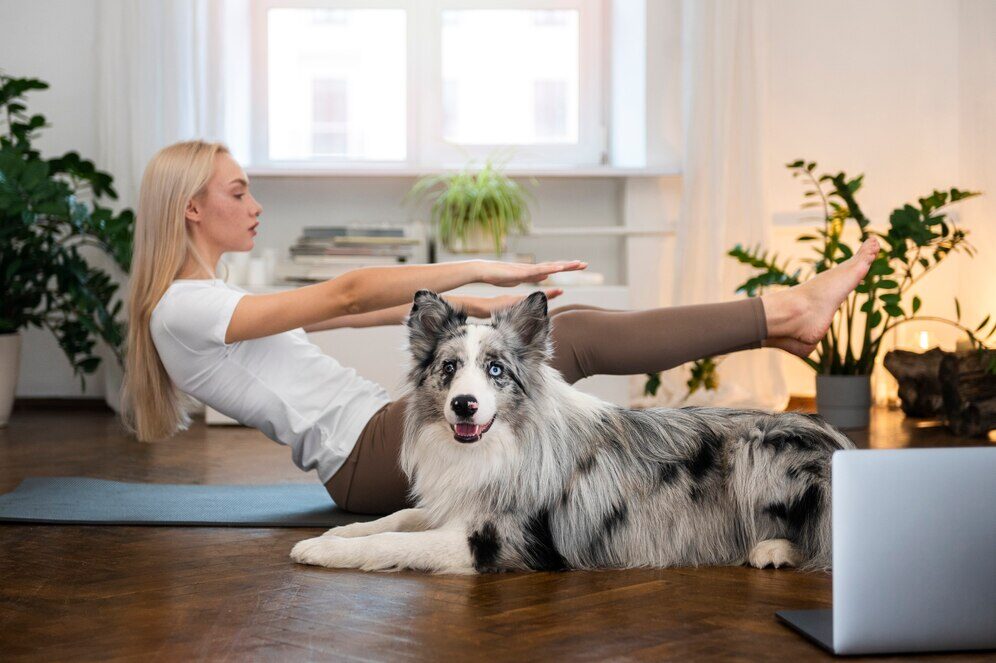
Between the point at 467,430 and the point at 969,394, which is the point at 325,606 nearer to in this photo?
the point at 467,430

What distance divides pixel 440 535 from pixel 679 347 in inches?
27.1

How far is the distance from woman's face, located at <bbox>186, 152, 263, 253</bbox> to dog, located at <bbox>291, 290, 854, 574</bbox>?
86 cm

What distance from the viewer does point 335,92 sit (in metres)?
6.11

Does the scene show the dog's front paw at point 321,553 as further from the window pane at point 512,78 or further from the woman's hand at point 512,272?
the window pane at point 512,78

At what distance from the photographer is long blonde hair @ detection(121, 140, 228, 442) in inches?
110

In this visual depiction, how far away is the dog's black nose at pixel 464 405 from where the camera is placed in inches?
83.4

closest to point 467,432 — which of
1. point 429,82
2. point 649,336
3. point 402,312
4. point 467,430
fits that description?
point 467,430

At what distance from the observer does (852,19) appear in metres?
5.91

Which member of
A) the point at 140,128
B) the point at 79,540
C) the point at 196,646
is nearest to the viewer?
the point at 196,646

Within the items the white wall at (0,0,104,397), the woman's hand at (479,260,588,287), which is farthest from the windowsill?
the woman's hand at (479,260,588,287)

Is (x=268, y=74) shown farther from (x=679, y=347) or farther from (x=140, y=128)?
(x=679, y=347)

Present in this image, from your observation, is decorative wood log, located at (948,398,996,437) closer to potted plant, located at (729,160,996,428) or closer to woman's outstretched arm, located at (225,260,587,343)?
potted plant, located at (729,160,996,428)

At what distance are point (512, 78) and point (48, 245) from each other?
263 centimetres

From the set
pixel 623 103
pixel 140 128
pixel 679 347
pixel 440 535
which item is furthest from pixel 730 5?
pixel 440 535
